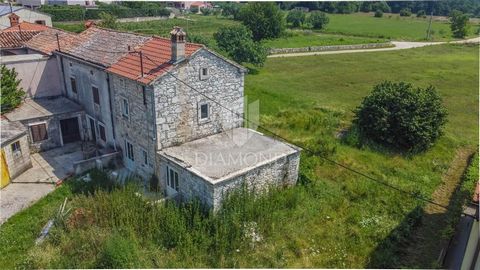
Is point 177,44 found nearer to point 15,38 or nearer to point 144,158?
point 144,158

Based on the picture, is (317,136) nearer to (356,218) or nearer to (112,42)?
(356,218)

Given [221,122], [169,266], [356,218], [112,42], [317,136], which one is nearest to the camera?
[169,266]

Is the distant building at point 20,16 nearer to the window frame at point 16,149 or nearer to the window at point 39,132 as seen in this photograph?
the window at point 39,132

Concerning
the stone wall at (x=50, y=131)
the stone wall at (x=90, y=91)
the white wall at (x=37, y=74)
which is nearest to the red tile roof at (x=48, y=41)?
the white wall at (x=37, y=74)

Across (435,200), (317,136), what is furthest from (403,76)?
(435,200)

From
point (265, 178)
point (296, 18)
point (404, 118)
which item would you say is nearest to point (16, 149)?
point (265, 178)

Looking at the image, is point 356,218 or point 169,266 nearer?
point 169,266
